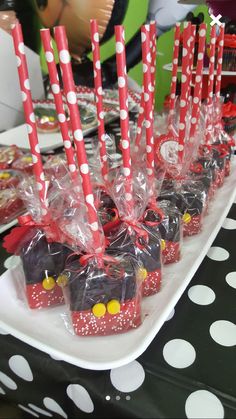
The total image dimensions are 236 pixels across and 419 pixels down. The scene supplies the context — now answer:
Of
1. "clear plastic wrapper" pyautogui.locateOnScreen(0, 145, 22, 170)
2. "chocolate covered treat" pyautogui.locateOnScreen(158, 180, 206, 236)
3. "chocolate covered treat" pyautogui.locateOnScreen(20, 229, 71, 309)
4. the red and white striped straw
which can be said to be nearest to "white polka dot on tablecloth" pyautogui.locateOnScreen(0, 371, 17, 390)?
"chocolate covered treat" pyautogui.locateOnScreen(20, 229, 71, 309)

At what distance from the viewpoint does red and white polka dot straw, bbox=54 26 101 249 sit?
49cm

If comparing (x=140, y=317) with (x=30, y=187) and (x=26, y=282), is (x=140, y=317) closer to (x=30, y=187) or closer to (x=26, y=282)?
(x=26, y=282)

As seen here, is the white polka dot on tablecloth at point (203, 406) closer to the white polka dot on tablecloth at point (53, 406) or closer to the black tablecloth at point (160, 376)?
the black tablecloth at point (160, 376)

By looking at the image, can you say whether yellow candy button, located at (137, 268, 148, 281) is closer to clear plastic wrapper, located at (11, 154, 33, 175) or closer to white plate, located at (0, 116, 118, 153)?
clear plastic wrapper, located at (11, 154, 33, 175)

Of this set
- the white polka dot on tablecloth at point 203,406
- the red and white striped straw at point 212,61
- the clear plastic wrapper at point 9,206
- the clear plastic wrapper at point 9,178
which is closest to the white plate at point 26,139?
the clear plastic wrapper at point 9,178

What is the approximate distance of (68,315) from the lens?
0.65 m

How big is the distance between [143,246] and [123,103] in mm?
247

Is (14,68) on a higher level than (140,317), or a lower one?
higher

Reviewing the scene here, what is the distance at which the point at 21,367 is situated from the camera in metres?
0.62

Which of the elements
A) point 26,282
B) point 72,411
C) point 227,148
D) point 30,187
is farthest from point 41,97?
point 72,411

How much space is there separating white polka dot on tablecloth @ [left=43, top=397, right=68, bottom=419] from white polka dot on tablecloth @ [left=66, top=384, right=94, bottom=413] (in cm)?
4

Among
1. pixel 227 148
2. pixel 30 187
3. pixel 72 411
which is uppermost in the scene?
pixel 30 187

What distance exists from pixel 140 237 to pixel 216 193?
1.47ft

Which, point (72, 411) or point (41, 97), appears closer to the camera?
point (72, 411)
